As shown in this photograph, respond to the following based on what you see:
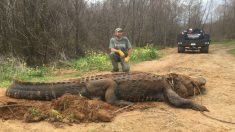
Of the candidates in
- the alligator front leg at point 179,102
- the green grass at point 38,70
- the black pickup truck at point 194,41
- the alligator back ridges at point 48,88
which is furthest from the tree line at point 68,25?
the alligator front leg at point 179,102

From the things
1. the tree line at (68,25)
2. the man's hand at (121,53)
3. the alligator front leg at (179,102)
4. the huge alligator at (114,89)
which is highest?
the tree line at (68,25)

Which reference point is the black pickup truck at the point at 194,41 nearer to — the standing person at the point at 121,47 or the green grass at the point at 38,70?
the green grass at the point at 38,70

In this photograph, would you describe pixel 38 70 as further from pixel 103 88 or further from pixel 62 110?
pixel 62 110

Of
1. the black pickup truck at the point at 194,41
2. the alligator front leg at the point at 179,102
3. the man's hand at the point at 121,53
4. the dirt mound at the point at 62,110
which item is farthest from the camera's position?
the black pickup truck at the point at 194,41

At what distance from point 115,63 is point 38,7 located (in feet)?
17.0

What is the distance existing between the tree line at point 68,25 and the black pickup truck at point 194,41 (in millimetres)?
4082

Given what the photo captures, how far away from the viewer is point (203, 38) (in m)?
24.3

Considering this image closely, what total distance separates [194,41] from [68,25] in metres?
9.56

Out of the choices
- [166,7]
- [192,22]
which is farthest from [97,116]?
[192,22]

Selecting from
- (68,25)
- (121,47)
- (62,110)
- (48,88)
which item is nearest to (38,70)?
(121,47)

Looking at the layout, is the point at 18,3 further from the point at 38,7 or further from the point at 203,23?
the point at 203,23

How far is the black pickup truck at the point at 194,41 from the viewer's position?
24.0 m

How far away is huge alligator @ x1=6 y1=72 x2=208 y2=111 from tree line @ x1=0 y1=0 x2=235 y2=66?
7.64 m

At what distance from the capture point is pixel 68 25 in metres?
17.3
